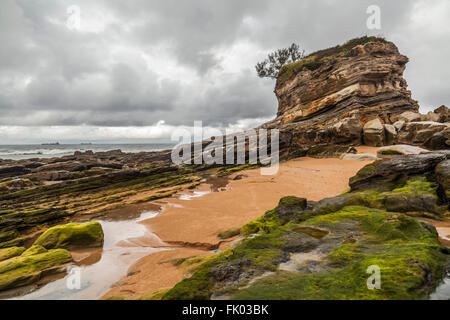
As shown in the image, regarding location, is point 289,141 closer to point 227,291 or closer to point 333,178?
point 333,178

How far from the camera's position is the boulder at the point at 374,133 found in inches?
859

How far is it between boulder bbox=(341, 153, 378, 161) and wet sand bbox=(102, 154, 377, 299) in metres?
1.20

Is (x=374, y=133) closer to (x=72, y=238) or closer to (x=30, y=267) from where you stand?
(x=72, y=238)

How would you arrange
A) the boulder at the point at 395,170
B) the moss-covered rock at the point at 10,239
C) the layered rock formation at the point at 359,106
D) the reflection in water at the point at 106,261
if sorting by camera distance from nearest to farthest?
the reflection in water at the point at 106,261, the boulder at the point at 395,170, the moss-covered rock at the point at 10,239, the layered rock formation at the point at 359,106

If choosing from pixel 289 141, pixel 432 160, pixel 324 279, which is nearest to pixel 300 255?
pixel 324 279

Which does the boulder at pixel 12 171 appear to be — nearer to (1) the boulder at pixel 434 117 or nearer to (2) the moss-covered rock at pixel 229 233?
(2) the moss-covered rock at pixel 229 233

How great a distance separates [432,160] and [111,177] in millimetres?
21426

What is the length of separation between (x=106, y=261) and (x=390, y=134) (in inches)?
1023

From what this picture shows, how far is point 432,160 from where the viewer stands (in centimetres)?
788

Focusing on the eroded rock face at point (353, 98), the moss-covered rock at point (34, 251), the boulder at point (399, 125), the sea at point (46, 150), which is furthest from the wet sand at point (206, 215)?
the sea at point (46, 150)

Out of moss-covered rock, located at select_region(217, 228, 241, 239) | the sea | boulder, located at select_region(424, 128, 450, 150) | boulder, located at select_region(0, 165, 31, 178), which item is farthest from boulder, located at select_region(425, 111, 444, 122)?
the sea

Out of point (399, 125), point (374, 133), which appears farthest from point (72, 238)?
point (399, 125)

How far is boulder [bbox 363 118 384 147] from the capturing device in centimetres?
2183

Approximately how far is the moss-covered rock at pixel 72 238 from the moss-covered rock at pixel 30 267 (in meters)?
1.06
